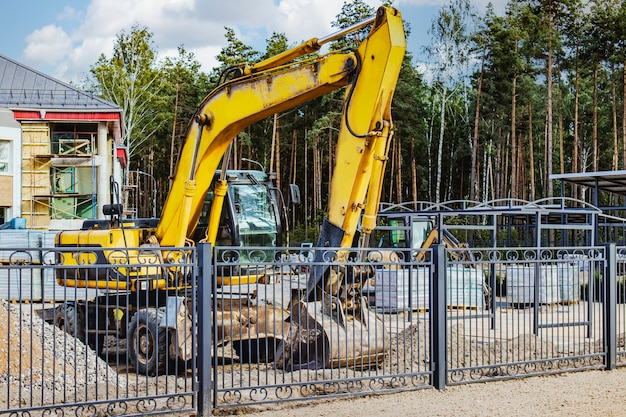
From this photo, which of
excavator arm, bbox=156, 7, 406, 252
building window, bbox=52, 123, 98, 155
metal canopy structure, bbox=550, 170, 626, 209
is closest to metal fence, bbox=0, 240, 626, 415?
excavator arm, bbox=156, 7, 406, 252

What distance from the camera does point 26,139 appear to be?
34.0 meters

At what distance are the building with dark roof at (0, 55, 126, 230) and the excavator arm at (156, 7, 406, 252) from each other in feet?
72.4

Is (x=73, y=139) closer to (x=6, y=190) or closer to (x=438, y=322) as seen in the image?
(x=6, y=190)

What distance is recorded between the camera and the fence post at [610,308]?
36.7 feet

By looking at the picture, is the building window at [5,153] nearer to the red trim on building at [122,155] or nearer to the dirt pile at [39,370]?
the red trim on building at [122,155]

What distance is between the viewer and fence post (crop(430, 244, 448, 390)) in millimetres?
9445

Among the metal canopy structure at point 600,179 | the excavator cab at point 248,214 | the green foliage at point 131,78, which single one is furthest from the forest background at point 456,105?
the excavator cab at point 248,214

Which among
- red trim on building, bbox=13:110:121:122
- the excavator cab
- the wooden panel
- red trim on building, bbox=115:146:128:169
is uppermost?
red trim on building, bbox=13:110:121:122

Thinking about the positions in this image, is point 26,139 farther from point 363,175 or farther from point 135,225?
point 363,175

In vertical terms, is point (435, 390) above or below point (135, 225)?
below

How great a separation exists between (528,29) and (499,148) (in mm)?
10836

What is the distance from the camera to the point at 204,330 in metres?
8.06


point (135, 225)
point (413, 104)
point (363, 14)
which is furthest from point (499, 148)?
point (135, 225)

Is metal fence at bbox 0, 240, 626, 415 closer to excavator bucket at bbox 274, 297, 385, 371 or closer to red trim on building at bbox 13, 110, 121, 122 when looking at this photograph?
excavator bucket at bbox 274, 297, 385, 371
